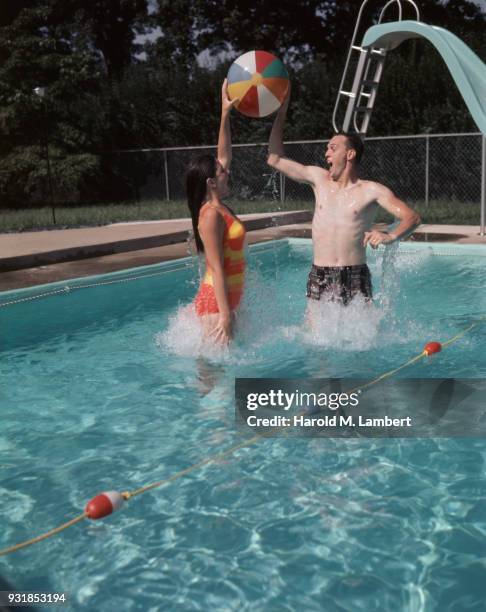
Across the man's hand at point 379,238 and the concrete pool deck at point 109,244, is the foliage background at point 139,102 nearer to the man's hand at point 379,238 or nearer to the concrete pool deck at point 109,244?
the concrete pool deck at point 109,244

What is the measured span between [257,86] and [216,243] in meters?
1.78

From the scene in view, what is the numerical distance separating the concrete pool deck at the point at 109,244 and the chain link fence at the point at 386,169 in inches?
181

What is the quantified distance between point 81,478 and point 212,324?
134 centimetres

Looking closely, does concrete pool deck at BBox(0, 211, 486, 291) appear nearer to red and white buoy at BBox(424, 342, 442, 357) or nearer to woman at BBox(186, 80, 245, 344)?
woman at BBox(186, 80, 245, 344)

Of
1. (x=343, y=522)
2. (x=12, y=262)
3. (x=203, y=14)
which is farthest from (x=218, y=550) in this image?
(x=203, y=14)

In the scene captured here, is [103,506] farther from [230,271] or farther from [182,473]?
[230,271]

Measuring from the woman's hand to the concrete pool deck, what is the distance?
4582 millimetres

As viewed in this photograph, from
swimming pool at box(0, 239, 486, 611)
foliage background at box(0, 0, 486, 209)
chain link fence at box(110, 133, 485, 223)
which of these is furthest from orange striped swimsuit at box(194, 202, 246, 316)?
foliage background at box(0, 0, 486, 209)

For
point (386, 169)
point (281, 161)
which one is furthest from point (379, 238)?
point (386, 169)

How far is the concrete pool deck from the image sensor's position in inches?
385

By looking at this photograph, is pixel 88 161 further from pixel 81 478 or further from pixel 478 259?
pixel 81 478

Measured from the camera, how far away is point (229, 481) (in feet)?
12.6

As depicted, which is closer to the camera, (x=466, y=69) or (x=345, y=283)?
(x=345, y=283)

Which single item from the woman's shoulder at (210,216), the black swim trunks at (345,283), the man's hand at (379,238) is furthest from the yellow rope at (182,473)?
the woman's shoulder at (210,216)
